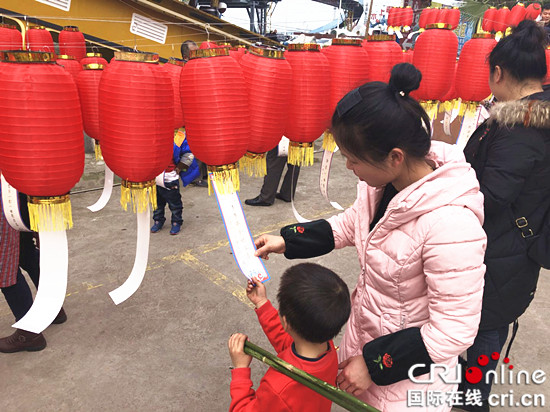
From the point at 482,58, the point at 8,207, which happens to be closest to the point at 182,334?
the point at 8,207

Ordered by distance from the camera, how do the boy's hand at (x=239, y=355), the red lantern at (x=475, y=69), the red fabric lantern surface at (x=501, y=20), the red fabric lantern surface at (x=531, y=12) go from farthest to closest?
the red fabric lantern surface at (x=531, y=12) → the red fabric lantern surface at (x=501, y=20) → the red lantern at (x=475, y=69) → the boy's hand at (x=239, y=355)

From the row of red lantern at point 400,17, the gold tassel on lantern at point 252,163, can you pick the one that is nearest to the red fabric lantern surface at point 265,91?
the gold tassel on lantern at point 252,163

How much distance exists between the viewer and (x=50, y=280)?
5.13 feet

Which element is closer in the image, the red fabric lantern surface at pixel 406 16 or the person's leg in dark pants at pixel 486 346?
the person's leg in dark pants at pixel 486 346

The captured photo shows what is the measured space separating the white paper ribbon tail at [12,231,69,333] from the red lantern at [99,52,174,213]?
1.34 feet

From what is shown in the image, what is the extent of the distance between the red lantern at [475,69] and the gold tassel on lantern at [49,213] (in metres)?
3.46

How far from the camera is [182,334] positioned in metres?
2.70

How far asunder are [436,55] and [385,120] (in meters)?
2.59

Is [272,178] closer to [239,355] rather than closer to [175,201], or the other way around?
[175,201]

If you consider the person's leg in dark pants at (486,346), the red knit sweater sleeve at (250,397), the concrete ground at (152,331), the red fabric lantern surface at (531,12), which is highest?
the red fabric lantern surface at (531,12)

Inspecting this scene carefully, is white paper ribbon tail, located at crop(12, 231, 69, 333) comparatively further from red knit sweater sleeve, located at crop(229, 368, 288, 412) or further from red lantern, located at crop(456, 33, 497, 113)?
red lantern, located at crop(456, 33, 497, 113)

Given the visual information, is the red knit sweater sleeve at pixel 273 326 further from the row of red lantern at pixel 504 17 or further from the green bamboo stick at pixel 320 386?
the row of red lantern at pixel 504 17

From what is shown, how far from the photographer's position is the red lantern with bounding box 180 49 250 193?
1509 mm

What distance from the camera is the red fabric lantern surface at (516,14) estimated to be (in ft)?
24.0
